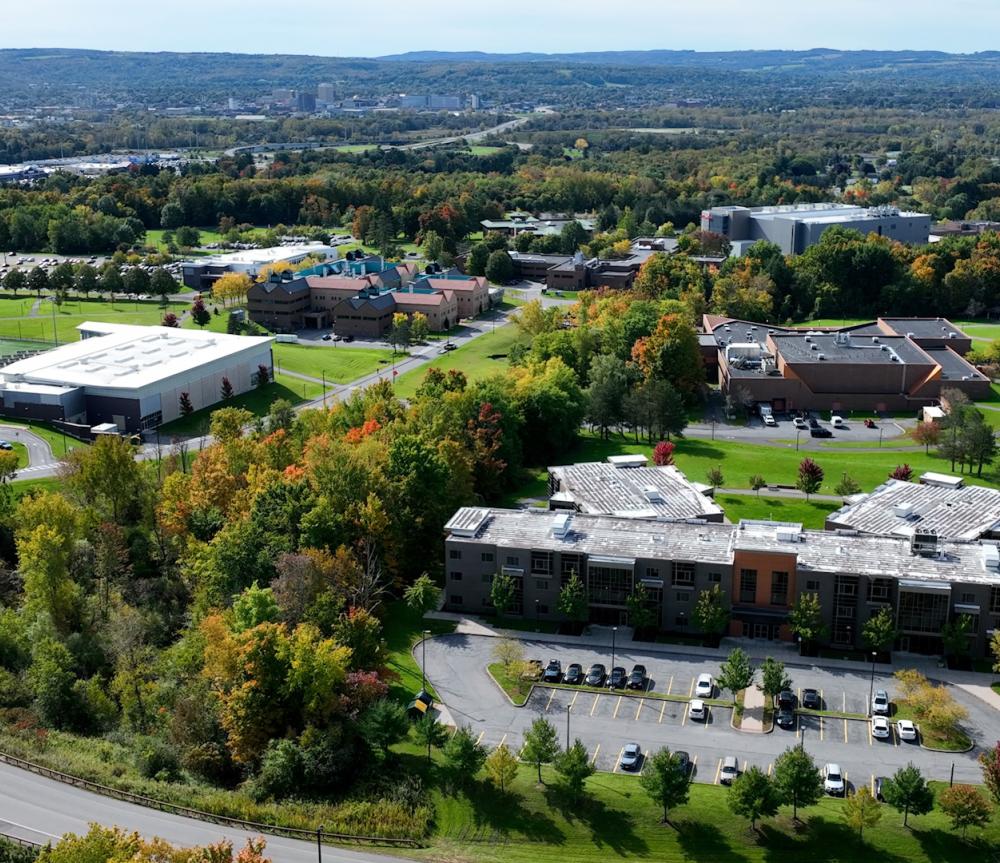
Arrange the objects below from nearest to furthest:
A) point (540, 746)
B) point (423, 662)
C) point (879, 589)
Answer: point (540, 746) < point (423, 662) < point (879, 589)

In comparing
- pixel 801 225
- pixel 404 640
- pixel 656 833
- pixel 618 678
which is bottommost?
pixel 656 833

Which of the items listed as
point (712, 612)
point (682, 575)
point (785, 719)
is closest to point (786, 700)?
point (785, 719)

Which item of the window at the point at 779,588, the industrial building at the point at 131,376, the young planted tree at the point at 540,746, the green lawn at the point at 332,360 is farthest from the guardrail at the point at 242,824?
the green lawn at the point at 332,360

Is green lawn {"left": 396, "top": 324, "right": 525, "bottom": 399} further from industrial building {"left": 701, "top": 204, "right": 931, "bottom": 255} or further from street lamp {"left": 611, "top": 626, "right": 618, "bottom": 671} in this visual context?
street lamp {"left": 611, "top": 626, "right": 618, "bottom": 671}

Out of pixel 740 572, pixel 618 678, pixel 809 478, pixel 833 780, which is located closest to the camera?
pixel 833 780

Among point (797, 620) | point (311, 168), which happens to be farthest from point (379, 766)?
point (311, 168)

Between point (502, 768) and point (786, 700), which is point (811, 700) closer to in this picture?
point (786, 700)

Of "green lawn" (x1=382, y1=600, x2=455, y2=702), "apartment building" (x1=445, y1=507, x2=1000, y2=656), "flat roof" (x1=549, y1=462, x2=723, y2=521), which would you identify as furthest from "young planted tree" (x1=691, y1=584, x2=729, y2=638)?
"green lawn" (x1=382, y1=600, x2=455, y2=702)
